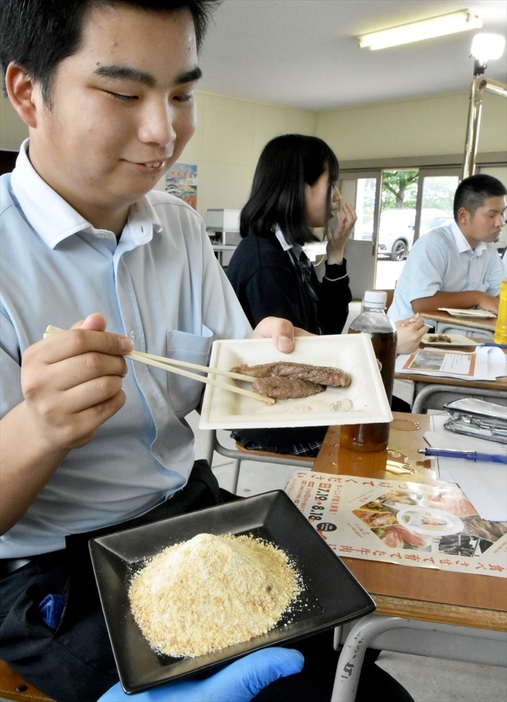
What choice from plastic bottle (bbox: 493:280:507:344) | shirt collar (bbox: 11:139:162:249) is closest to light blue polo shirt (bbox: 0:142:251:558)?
shirt collar (bbox: 11:139:162:249)

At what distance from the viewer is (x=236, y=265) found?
78.9 inches

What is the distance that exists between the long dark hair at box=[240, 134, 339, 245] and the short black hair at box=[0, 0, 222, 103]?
121cm

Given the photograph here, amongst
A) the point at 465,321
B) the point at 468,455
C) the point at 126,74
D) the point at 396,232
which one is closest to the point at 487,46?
the point at 465,321

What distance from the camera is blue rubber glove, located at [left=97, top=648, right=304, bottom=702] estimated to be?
21.4 inches

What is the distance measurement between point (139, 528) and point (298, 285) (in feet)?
4.45

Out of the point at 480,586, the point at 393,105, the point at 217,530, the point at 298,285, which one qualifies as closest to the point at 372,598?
the point at 480,586

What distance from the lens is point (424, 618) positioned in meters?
0.66

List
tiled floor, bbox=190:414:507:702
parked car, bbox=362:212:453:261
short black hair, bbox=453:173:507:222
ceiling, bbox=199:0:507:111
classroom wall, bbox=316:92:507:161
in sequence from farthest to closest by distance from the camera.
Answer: parked car, bbox=362:212:453:261, classroom wall, bbox=316:92:507:161, ceiling, bbox=199:0:507:111, short black hair, bbox=453:173:507:222, tiled floor, bbox=190:414:507:702

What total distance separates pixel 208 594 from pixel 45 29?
786mm

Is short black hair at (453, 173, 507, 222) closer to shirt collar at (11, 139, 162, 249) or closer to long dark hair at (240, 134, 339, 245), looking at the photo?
long dark hair at (240, 134, 339, 245)

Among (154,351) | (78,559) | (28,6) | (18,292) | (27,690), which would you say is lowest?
(27,690)

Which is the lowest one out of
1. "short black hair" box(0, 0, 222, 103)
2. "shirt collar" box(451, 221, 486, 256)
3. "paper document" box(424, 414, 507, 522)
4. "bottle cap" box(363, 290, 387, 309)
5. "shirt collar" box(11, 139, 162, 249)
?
"paper document" box(424, 414, 507, 522)

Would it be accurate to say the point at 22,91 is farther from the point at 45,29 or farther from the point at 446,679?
the point at 446,679

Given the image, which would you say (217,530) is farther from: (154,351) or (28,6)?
(28,6)
